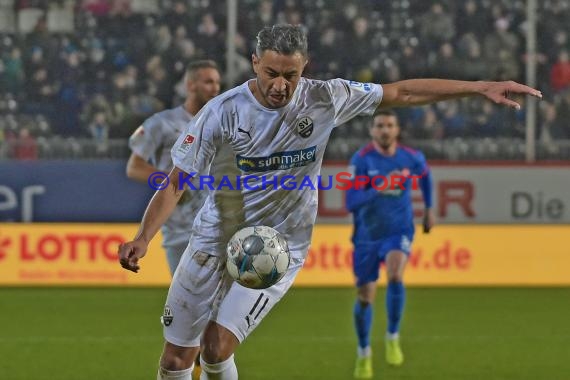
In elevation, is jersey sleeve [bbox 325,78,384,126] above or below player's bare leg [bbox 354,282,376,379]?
above

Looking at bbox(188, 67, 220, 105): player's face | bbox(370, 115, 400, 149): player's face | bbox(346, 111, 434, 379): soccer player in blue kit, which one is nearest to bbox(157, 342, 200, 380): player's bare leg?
bbox(188, 67, 220, 105): player's face

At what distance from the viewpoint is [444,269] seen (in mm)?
13562

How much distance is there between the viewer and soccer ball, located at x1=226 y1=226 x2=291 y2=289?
16.9 feet

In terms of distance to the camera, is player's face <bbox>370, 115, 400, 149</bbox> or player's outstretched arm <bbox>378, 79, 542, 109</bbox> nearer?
player's outstretched arm <bbox>378, 79, 542, 109</bbox>

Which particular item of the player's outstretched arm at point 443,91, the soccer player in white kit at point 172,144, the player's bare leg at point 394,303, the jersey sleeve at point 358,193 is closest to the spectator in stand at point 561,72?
the jersey sleeve at point 358,193

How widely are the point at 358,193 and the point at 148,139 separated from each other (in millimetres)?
1969

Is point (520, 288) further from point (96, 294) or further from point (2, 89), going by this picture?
point (2, 89)

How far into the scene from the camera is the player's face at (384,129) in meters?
8.91

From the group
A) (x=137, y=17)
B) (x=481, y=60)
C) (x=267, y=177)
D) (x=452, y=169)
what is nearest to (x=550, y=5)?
(x=481, y=60)

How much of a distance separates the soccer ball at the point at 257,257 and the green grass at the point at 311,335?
278 centimetres

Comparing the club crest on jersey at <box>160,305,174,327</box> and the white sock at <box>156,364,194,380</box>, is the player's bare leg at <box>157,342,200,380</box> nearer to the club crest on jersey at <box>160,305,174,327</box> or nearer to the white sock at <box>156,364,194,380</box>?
the white sock at <box>156,364,194,380</box>

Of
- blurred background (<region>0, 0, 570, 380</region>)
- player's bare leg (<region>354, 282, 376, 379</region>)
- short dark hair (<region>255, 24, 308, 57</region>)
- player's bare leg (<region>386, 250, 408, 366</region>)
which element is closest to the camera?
short dark hair (<region>255, 24, 308, 57</region>)

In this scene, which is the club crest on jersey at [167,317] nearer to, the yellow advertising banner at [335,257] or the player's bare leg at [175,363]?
the player's bare leg at [175,363]

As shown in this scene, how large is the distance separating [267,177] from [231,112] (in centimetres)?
36
